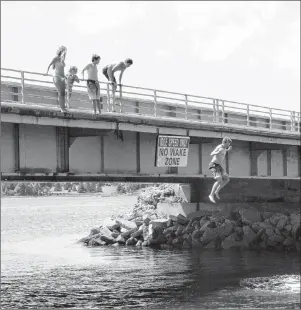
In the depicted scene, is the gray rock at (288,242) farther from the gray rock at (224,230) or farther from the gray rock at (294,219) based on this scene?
the gray rock at (224,230)

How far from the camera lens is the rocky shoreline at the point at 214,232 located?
37500 millimetres

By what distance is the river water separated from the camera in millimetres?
23734

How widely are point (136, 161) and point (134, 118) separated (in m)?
1.97

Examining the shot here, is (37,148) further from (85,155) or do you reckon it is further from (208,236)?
(208,236)

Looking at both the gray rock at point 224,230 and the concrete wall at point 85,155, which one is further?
the gray rock at point 224,230

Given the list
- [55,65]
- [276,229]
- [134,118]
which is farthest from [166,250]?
[55,65]

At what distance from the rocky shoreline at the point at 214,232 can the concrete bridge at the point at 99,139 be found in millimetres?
5737

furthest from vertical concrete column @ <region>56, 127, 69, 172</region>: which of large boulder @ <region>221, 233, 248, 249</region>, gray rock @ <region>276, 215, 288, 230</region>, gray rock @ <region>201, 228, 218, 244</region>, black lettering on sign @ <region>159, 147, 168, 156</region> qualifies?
gray rock @ <region>276, 215, 288, 230</region>

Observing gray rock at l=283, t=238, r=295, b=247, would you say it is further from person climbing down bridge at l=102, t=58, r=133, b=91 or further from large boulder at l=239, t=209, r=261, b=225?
person climbing down bridge at l=102, t=58, r=133, b=91

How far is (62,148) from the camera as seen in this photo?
71.0 feet

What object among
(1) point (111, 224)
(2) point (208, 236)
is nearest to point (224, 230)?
(2) point (208, 236)

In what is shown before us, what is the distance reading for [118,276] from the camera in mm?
28938

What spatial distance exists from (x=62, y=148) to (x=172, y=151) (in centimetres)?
594

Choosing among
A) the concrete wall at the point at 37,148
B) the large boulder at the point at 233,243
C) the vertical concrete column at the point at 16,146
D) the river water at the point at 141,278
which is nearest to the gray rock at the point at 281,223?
the large boulder at the point at 233,243
